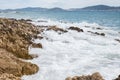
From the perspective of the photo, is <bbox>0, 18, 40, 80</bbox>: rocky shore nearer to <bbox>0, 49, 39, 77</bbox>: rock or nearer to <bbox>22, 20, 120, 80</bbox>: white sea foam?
<bbox>0, 49, 39, 77</bbox>: rock

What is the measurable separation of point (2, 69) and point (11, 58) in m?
1.42

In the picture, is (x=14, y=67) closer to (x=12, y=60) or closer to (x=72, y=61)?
(x=12, y=60)

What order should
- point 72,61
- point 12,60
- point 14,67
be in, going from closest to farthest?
point 14,67 < point 12,60 < point 72,61

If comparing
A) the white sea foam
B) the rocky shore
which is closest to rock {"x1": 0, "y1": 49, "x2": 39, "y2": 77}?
the rocky shore

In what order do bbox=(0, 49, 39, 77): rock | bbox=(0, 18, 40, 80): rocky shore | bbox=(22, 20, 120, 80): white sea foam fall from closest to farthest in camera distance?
1. bbox=(0, 18, 40, 80): rocky shore
2. bbox=(0, 49, 39, 77): rock
3. bbox=(22, 20, 120, 80): white sea foam

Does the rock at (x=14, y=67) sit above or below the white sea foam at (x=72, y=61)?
above

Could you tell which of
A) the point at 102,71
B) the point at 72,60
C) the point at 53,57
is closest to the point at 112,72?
the point at 102,71

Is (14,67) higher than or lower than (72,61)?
higher

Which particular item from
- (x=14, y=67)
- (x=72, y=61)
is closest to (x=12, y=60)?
(x=14, y=67)

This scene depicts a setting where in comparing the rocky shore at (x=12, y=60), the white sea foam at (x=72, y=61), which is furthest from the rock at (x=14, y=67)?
the white sea foam at (x=72, y=61)

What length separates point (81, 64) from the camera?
16.0 meters

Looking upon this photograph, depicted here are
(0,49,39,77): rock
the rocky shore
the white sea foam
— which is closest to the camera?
the rocky shore

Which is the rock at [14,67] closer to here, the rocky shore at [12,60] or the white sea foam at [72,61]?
the rocky shore at [12,60]

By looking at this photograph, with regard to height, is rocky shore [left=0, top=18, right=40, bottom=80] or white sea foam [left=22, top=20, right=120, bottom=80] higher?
rocky shore [left=0, top=18, right=40, bottom=80]
